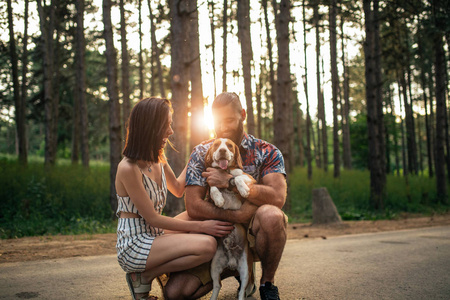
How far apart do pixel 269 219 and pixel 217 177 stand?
0.65 metres

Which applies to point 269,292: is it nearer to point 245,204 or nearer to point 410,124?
point 245,204

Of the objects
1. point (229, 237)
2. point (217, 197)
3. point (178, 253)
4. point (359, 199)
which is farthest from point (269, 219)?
point (359, 199)

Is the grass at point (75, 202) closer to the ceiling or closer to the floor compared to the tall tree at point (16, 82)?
closer to the floor

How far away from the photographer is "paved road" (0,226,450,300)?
4141mm

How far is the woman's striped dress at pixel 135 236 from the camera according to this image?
11.5 ft

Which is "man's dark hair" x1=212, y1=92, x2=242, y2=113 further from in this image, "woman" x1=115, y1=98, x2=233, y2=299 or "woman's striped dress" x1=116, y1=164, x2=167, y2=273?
"woman's striped dress" x1=116, y1=164, x2=167, y2=273

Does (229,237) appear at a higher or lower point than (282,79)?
lower

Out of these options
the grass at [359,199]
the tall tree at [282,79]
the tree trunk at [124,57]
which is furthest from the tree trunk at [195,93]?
the tree trunk at [124,57]

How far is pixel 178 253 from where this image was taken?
3539 mm

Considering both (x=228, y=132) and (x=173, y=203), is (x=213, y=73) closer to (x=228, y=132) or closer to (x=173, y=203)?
(x=173, y=203)

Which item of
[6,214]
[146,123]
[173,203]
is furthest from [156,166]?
[6,214]

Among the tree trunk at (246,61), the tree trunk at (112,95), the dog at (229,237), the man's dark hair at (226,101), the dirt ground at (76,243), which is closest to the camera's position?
the dog at (229,237)

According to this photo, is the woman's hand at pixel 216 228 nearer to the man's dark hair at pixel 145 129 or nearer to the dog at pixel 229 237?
the dog at pixel 229 237

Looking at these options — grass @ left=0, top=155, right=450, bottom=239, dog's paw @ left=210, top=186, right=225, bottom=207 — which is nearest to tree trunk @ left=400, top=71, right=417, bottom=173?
grass @ left=0, top=155, right=450, bottom=239
